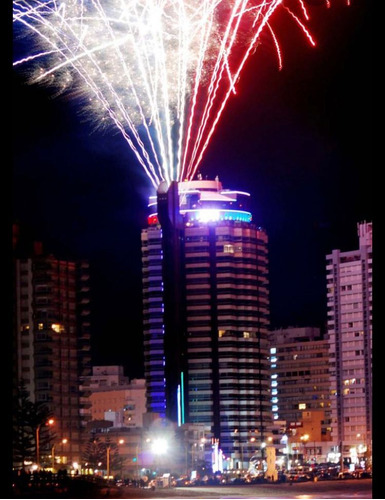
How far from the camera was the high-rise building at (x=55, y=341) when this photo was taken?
6750 cm

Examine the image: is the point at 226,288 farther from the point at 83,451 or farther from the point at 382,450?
the point at 382,450

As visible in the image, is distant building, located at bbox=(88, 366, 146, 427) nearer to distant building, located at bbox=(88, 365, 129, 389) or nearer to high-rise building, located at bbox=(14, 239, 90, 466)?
distant building, located at bbox=(88, 365, 129, 389)

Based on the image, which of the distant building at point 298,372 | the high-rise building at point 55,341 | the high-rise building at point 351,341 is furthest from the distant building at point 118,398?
the high-rise building at point 55,341

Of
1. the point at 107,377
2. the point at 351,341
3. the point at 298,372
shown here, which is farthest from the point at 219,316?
the point at 298,372

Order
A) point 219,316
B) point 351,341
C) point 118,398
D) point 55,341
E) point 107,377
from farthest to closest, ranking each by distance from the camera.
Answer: point 107,377, point 118,398, point 351,341, point 219,316, point 55,341

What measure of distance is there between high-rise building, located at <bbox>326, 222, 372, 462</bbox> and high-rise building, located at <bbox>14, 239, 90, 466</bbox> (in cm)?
2853

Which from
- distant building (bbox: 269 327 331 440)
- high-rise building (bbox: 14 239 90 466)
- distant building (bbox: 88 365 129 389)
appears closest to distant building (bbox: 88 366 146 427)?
distant building (bbox: 88 365 129 389)

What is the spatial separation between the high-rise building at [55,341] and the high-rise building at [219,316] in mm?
6782

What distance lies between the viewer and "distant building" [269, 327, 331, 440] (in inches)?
4190

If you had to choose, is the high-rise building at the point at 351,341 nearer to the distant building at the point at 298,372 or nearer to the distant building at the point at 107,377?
the distant building at the point at 298,372

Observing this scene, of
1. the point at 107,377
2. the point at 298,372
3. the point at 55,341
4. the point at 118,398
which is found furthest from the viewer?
the point at 298,372

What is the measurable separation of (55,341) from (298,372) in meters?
44.3

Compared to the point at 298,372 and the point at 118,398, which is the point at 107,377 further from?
the point at 298,372

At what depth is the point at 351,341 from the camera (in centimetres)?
9319
